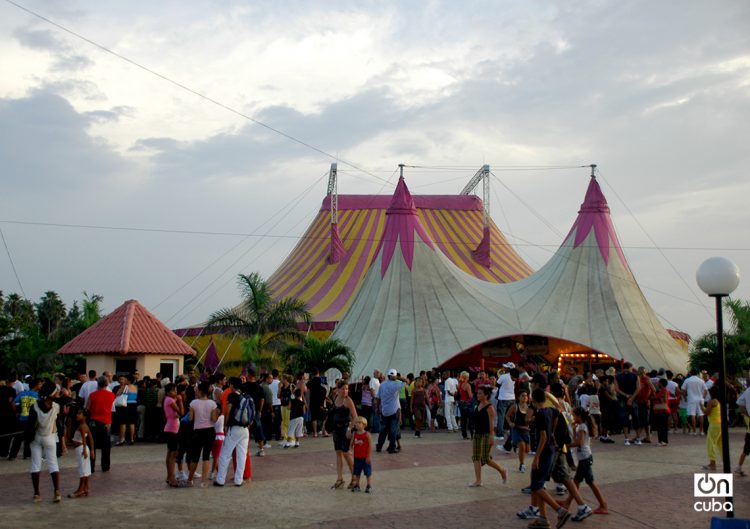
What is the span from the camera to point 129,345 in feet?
56.1

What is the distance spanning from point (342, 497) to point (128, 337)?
384 inches

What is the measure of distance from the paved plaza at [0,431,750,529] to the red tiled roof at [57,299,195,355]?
4.84 metres

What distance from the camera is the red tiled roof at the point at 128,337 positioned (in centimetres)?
1709

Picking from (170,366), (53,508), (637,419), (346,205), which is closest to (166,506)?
(53,508)

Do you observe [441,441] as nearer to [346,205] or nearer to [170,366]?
[170,366]

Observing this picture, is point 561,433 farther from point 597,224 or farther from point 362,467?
point 597,224

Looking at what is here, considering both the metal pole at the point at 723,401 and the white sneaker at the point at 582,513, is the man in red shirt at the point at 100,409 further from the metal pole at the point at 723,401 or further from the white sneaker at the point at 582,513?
the metal pole at the point at 723,401

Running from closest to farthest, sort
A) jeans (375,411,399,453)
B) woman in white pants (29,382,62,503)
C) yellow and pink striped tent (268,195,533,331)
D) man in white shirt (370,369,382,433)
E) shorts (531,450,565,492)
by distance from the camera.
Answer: shorts (531,450,565,492)
woman in white pants (29,382,62,503)
jeans (375,411,399,453)
man in white shirt (370,369,382,433)
yellow and pink striped tent (268,195,533,331)

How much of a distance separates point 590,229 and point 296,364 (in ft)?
38.7

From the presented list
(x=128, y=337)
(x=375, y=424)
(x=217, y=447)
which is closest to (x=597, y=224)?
(x=375, y=424)

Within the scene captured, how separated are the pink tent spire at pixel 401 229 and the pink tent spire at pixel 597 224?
5203mm

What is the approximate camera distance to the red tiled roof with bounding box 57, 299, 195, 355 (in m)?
17.1

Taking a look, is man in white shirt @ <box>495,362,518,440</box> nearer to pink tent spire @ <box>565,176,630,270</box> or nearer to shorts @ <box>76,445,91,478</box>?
shorts @ <box>76,445,91,478</box>

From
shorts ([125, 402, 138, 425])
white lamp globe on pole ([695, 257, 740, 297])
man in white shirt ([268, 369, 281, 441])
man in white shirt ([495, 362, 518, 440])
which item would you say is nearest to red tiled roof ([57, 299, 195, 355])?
shorts ([125, 402, 138, 425])
